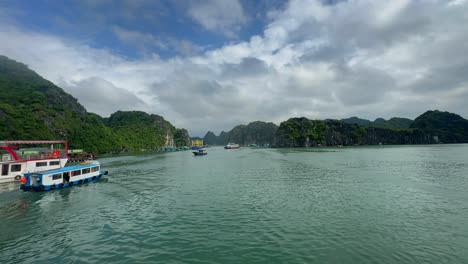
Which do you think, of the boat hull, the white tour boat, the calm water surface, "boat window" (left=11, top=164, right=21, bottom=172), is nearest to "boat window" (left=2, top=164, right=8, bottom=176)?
the white tour boat

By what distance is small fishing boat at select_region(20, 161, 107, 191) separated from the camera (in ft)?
148

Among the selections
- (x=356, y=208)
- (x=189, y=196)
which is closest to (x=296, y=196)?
(x=356, y=208)

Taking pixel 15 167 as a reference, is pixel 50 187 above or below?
below

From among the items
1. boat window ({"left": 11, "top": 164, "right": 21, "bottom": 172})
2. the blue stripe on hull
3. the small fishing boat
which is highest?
boat window ({"left": 11, "top": 164, "right": 21, "bottom": 172})

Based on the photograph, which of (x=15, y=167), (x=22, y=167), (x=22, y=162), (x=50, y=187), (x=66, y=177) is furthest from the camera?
(x=22, y=167)

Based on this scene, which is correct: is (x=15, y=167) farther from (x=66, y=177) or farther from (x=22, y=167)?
(x=66, y=177)

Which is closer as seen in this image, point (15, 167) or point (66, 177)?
point (66, 177)

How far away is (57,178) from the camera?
1892 inches

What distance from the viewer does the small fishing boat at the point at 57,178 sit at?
45000mm

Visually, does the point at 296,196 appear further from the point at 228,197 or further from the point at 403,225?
the point at 403,225

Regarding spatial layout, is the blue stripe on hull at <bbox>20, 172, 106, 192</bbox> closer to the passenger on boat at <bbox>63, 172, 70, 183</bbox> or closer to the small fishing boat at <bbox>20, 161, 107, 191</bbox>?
the small fishing boat at <bbox>20, 161, 107, 191</bbox>

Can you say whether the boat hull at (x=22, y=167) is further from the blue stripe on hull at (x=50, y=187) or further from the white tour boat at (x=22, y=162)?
the blue stripe on hull at (x=50, y=187)

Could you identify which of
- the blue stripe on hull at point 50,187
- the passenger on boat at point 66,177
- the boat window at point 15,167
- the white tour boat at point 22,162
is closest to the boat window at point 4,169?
the white tour boat at point 22,162

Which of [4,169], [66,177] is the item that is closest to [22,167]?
[4,169]
